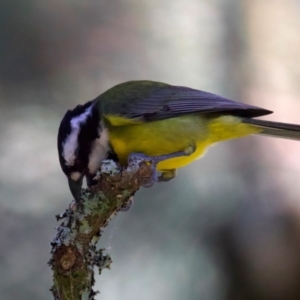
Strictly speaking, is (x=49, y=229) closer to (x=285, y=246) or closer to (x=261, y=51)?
(x=285, y=246)

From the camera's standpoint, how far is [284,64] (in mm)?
2227

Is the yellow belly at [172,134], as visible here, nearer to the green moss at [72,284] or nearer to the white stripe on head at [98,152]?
the white stripe on head at [98,152]

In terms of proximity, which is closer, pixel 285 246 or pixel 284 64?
pixel 285 246

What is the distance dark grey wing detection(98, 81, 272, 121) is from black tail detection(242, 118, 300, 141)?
0.11 ft

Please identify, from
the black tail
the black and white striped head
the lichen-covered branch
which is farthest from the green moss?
the black tail

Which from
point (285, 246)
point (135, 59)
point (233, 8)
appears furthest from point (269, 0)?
point (285, 246)

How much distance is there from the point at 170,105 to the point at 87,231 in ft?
1.78

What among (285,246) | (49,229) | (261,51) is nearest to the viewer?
(49,229)

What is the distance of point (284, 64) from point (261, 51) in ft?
0.42

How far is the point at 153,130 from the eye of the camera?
45.8 inches

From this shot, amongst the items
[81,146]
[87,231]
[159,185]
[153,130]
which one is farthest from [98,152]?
[159,185]

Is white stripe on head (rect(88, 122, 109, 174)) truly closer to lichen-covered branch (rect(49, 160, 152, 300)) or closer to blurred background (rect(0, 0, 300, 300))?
lichen-covered branch (rect(49, 160, 152, 300))

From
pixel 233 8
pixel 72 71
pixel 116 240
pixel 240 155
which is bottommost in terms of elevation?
pixel 116 240

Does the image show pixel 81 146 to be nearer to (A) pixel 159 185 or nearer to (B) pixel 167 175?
(B) pixel 167 175
